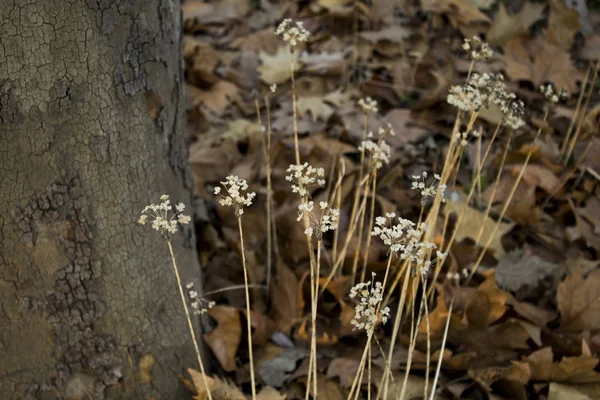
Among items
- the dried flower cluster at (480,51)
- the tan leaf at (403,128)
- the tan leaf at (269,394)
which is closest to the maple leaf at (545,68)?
the tan leaf at (403,128)

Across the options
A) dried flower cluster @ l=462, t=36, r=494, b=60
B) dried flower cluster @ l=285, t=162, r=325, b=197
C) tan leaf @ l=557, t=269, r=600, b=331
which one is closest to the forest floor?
tan leaf @ l=557, t=269, r=600, b=331

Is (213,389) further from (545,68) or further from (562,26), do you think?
(562,26)

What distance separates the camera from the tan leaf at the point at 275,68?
3250mm

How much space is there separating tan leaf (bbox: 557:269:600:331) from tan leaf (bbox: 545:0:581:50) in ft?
5.72

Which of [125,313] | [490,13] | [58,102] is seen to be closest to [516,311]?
[125,313]

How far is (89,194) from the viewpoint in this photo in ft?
5.15

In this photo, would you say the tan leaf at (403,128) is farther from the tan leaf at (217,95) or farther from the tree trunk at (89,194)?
the tree trunk at (89,194)

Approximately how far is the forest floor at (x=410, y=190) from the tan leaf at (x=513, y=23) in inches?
0.4

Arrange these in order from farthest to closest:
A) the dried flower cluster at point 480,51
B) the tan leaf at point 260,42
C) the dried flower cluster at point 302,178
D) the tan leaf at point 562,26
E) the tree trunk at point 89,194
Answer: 1. the tan leaf at point 260,42
2. the tan leaf at point 562,26
3. the dried flower cluster at point 480,51
4. the tree trunk at point 89,194
5. the dried flower cluster at point 302,178

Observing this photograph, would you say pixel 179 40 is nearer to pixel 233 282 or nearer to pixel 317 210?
pixel 317 210

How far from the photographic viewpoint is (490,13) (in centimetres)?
345

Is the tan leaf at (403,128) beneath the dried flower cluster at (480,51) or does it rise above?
beneath

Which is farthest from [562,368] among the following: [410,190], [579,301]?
[410,190]

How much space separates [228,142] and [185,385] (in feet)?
3.78
